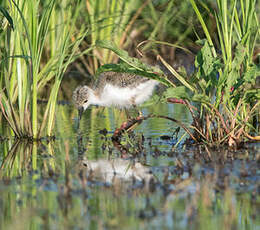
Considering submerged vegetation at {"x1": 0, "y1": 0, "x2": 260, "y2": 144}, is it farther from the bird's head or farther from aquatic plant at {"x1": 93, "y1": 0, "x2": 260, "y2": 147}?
the bird's head

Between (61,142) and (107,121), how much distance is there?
6.16ft

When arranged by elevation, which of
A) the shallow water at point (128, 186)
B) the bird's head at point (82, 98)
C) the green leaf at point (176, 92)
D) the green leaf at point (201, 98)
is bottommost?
the shallow water at point (128, 186)

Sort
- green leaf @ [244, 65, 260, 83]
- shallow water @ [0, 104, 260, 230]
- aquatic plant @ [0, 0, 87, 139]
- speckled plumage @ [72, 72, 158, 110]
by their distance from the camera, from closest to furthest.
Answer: shallow water @ [0, 104, 260, 230], green leaf @ [244, 65, 260, 83], aquatic plant @ [0, 0, 87, 139], speckled plumage @ [72, 72, 158, 110]

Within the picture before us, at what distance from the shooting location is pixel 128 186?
4.88m

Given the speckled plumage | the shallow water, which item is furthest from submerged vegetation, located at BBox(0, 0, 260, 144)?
the speckled plumage

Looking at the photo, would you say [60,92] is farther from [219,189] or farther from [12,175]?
[219,189]

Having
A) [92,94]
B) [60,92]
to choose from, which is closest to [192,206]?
[92,94]

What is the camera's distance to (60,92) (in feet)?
37.8

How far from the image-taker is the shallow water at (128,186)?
4.06 m

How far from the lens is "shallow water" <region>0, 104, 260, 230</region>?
406cm

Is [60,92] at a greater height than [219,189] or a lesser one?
greater

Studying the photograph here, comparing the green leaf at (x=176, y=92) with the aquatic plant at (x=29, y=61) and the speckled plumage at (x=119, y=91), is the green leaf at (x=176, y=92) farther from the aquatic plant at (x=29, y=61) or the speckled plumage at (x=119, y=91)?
the speckled plumage at (x=119, y=91)

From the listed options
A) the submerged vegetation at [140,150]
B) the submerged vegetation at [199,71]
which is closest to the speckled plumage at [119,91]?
the submerged vegetation at [140,150]

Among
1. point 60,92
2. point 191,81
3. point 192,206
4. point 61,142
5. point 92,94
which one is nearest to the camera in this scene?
point 192,206
